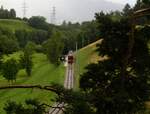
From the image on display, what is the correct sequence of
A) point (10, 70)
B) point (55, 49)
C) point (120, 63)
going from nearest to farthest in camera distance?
1. point (120, 63)
2. point (10, 70)
3. point (55, 49)

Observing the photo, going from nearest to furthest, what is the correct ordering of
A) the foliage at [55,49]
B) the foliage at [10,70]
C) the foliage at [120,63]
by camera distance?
the foliage at [120,63], the foliage at [10,70], the foliage at [55,49]

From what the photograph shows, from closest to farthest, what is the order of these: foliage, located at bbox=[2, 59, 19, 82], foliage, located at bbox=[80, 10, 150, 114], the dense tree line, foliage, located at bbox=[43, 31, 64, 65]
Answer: the dense tree line < foliage, located at bbox=[80, 10, 150, 114] < foliage, located at bbox=[2, 59, 19, 82] < foliage, located at bbox=[43, 31, 64, 65]

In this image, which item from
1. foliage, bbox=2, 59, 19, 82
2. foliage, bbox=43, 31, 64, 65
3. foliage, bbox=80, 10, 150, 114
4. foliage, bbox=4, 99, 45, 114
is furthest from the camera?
foliage, bbox=43, 31, 64, 65

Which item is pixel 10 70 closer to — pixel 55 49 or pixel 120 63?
pixel 55 49

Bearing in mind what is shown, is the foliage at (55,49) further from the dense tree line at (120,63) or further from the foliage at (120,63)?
the foliage at (120,63)

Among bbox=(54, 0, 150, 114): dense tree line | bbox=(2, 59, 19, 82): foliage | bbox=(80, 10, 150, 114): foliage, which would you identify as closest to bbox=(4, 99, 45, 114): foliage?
bbox=(54, 0, 150, 114): dense tree line

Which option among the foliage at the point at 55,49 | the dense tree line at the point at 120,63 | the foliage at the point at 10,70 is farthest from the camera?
the foliage at the point at 55,49

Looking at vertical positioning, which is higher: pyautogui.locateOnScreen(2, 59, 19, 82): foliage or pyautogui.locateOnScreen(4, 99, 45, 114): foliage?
pyautogui.locateOnScreen(4, 99, 45, 114): foliage

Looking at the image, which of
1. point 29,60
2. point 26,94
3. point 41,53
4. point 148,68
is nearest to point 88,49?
point 29,60

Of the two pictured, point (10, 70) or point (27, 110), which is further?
point (10, 70)

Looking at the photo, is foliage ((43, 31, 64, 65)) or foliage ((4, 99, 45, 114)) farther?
foliage ((43, 31, 64, 65))

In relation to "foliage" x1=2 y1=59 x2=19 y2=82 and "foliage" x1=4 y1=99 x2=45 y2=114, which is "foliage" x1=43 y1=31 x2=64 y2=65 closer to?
"foliage" x1=2 y1=59 x2=19 y2=82

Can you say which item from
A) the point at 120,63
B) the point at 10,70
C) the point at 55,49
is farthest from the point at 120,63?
the point at 55,49

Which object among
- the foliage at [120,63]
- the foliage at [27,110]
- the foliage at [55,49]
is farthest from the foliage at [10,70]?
the foliage at [27,110]
